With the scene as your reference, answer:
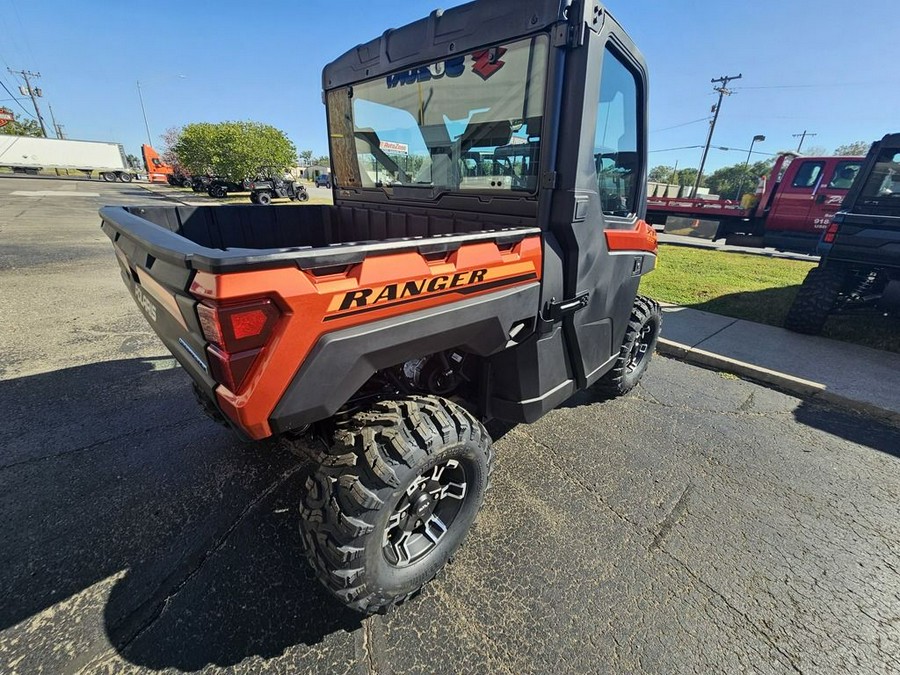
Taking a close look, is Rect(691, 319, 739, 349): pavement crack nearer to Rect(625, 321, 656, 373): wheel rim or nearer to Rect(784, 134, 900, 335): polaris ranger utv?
Rect(784, 134, 900, 335): polaris ranger utv

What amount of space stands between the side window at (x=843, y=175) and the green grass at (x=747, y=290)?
2.43m

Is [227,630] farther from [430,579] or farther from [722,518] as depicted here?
[722,518]

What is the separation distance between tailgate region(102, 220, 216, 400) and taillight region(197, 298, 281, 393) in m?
0.06

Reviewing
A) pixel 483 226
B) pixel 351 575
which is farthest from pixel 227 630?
pixel 483 226

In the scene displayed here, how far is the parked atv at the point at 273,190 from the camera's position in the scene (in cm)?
2195

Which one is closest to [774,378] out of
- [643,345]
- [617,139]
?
[643,345]

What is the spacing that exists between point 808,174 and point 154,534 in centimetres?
1608

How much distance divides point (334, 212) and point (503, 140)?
157cm

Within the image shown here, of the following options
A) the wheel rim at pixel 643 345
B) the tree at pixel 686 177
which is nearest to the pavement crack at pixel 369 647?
the wheel rim at pixel 643 345

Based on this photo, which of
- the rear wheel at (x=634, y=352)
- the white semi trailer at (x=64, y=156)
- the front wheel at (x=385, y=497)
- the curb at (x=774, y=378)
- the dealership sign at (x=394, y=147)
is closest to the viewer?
the front wheel at (x=385, y=497)

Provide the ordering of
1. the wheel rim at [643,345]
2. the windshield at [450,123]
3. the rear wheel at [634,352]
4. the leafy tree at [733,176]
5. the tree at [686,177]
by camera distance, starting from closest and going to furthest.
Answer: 1. the windshield at [450,123]
2. the rear wheel at [634,352]
3. the wheel rim at [643,345]
4. the leafy tree at [733,176]
5. the tree at [686,177]

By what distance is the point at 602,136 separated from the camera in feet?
6.98

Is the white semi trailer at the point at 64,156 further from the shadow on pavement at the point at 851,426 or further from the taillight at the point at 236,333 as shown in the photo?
the shadow on pavement at the point at 851,426

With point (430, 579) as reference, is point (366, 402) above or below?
above
